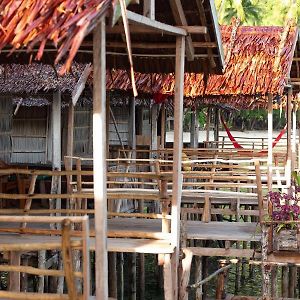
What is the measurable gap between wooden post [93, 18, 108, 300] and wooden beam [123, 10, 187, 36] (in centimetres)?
50

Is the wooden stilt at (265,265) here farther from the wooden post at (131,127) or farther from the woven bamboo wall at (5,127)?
the wooden post at (131,127)

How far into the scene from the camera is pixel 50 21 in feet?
16.8

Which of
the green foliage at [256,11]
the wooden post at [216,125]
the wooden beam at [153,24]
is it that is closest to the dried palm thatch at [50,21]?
the wooden beam at [153,24]

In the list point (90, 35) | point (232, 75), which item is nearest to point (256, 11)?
point (232, 75)

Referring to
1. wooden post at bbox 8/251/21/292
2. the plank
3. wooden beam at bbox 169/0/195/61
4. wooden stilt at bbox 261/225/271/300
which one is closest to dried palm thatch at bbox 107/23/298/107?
the plank

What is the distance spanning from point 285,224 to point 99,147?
165 inches

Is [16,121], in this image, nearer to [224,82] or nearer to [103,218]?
[224,82]

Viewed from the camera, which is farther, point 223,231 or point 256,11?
point 256,11

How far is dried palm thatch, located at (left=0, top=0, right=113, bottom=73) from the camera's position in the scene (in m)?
4.91

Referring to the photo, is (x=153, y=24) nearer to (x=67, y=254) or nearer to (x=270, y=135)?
(x=67, y=254)

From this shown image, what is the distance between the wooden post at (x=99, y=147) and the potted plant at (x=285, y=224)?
131 inches

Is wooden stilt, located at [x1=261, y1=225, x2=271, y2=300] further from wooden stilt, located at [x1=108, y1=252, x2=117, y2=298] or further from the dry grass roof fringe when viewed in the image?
wooden stilt, located at [x1=108, y1=252, x2=117, y2=298]

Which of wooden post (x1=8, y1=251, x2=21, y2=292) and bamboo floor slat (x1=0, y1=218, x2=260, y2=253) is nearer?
wooden post (x1=8, y1=251, x2=21, y2=292)

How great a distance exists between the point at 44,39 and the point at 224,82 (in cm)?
858
